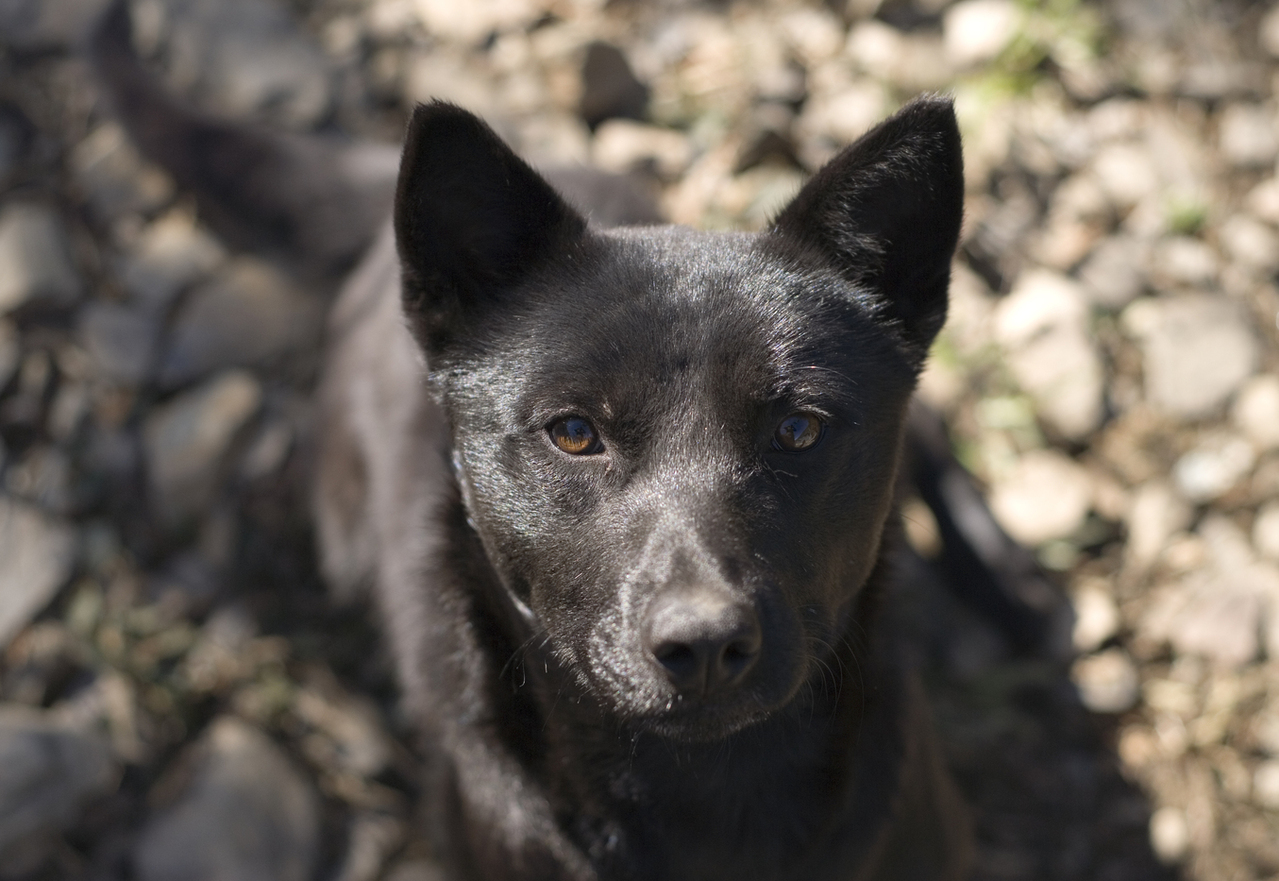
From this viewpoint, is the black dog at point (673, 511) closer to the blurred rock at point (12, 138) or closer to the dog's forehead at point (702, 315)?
the dog's forehead at point (702, 315)

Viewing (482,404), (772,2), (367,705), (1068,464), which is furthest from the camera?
(772,2)

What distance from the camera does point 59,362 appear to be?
3.26 meters

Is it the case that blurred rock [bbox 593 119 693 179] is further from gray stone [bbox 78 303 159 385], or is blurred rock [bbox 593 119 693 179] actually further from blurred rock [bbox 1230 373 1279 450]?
blurred rock [bbox 1230 373 1279 450]

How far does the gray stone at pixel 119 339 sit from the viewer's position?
10.8ft

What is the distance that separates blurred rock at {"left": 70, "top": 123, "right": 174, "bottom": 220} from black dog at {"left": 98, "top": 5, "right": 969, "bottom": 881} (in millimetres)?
1910

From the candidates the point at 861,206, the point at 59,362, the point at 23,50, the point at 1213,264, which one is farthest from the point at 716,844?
the point at 23,50

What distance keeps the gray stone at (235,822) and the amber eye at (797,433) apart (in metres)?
1.81

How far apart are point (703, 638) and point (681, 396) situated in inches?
16.5

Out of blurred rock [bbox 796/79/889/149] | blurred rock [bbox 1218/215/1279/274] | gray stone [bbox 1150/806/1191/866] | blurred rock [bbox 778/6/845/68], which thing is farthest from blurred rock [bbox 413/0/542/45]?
gray stone [bbox 1150/806/1191/866]

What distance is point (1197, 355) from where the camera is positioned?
11.3ft

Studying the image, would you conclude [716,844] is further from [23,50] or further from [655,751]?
[23,50]

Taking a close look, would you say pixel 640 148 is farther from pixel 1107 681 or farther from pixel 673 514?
pixel 673 514

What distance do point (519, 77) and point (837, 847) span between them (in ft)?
10.1

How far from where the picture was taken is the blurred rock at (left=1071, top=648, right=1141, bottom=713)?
10.3 ft
